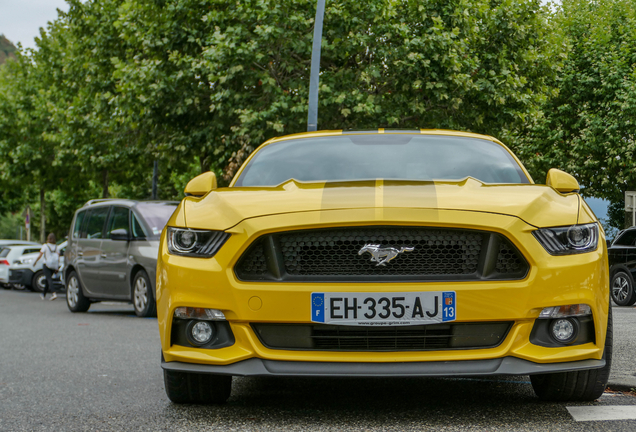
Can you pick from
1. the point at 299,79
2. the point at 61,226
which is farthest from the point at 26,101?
the point at 61,226

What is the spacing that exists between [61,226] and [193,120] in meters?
45.0

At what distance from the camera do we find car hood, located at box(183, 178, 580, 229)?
13.0 feet

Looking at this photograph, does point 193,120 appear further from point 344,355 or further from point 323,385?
point 344,355

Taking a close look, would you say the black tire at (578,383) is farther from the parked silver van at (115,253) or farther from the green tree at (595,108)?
the green tree at (595,108)

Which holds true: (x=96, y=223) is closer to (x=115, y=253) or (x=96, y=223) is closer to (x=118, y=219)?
(x=118, y=219)

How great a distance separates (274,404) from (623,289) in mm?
11878

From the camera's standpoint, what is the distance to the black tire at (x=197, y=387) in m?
4.39

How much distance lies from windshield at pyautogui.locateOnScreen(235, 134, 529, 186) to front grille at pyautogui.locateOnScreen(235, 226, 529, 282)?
1024 millimetres

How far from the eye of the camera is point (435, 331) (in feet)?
12.8

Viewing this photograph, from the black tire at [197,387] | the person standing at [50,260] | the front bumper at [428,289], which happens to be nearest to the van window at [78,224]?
the person standing at [50,260]

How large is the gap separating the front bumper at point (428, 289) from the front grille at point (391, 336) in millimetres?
36

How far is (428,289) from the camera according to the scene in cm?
381

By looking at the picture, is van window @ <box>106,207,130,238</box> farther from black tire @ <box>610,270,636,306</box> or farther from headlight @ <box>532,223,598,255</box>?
headlight @ <box>532,223,598,255</box>

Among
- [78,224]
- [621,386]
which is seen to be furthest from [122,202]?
[621,386]
